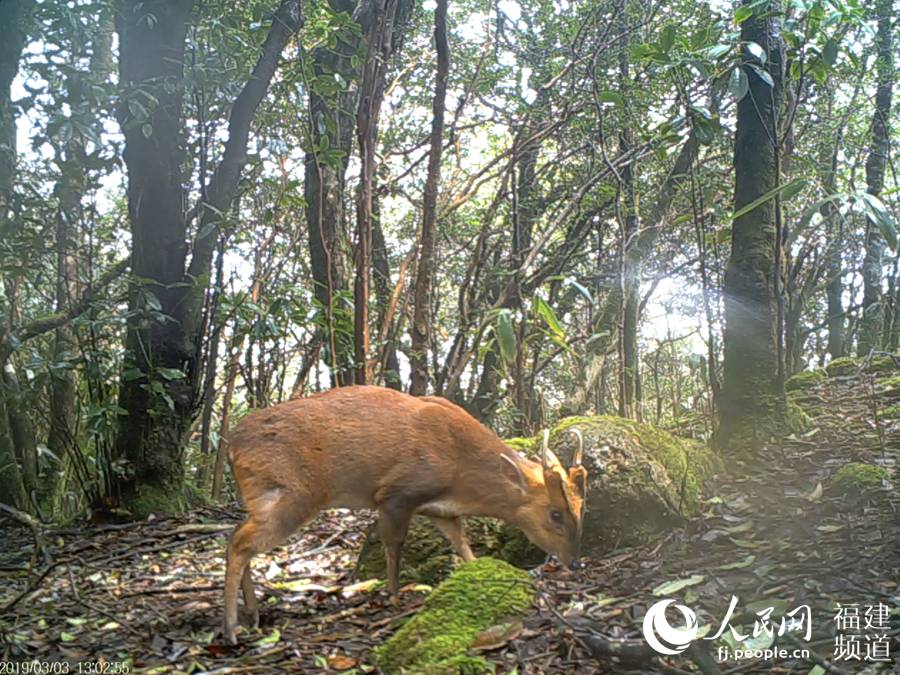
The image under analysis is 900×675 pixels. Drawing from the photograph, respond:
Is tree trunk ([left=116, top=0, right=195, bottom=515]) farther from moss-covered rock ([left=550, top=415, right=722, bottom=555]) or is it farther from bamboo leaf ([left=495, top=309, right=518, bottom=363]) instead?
moss-covered rock ([left=550, top=415, right=722, bottom=555])

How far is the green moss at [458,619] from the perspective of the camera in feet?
10.2

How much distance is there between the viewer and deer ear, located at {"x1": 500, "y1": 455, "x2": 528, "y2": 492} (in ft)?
15.6

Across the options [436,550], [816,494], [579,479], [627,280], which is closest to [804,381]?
[627,280]

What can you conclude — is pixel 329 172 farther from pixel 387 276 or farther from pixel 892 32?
pixel 892 32

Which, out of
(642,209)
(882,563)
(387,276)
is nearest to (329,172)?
(387,276)

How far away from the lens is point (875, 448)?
5121 mm

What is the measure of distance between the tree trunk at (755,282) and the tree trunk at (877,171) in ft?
12.8

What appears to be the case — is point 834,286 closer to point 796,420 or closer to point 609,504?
point 796,420

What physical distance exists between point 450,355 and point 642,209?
168 inches

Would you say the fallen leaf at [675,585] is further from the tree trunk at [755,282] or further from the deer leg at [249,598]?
the deer leg at [249,598]

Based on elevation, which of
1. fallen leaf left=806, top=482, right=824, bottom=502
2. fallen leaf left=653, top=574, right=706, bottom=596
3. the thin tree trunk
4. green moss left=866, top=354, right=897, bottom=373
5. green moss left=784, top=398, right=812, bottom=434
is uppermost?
the thin tree trunk

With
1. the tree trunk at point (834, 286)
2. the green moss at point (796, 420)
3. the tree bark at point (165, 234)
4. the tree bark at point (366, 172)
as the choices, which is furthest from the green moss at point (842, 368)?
the tree bark at point (165, 234)

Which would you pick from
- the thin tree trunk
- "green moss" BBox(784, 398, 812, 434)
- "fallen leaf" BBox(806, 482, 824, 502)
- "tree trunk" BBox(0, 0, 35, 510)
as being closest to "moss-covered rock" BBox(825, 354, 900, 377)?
"green moss" BBox(784, 398, 812, 434)

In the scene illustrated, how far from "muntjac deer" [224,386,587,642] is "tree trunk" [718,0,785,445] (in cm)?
154
